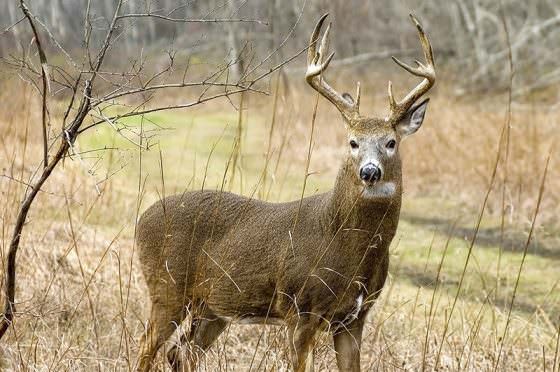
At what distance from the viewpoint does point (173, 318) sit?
4812mm

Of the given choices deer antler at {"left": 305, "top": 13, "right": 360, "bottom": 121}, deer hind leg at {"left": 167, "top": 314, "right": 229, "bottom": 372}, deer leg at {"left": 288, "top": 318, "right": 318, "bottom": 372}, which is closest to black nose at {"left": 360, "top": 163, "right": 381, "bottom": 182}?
deer antler at {"left": 305, "top": 13, "right": 360, "bottom": 121}

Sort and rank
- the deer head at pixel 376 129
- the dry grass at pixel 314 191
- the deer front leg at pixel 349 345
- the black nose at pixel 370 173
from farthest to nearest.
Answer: the dry grass at pixel 314 191 → the deer front leg at pixel 349 345 → the deer head at pixel 376 129 → the black nose at pixel 370 173

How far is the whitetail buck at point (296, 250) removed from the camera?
14.5 feet

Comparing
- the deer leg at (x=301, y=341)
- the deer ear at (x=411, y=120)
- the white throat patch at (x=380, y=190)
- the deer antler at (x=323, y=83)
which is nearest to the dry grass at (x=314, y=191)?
the deer leg at (x=301, y=341)

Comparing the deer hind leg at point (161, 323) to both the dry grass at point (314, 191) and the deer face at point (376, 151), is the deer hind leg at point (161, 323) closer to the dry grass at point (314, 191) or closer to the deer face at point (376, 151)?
the dry grass at point (314, 191)

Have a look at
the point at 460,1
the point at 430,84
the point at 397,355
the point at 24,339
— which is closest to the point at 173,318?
the point at 24,339

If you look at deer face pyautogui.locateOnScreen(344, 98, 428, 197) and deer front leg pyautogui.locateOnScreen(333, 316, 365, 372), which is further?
deer front leg pyautogui.locateOnScreen(333, 316, 365, 372)

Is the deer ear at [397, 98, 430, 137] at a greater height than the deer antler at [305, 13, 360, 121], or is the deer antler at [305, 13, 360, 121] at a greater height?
the deer antler at [305, 13, 360, 121]

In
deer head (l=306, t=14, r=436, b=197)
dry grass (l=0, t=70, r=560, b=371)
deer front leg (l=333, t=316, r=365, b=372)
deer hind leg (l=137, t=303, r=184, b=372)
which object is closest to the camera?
deer head (l=306, t=14, r=436, b=197)

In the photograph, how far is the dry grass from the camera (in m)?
4.88

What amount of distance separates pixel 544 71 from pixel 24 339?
15.7m

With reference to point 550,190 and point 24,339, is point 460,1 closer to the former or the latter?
point 550,190

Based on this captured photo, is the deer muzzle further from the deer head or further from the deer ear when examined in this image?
the deer ear

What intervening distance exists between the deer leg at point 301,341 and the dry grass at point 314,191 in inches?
3.7
